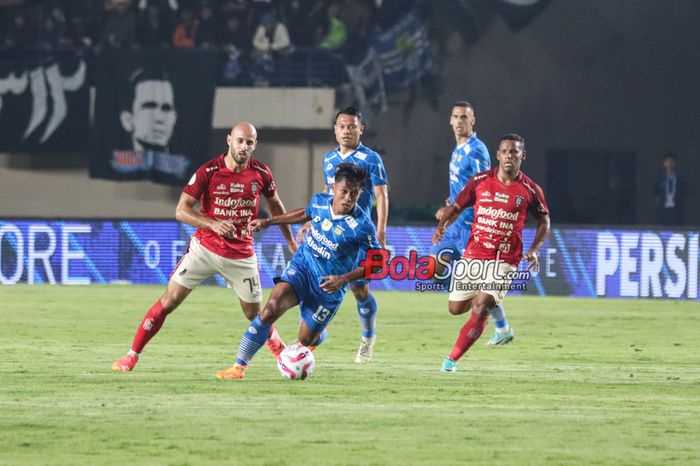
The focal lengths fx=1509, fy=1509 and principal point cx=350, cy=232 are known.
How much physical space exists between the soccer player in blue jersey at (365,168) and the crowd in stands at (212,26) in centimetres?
1712

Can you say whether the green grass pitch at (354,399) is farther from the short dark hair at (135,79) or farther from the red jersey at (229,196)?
the short dark hair at (135,79)

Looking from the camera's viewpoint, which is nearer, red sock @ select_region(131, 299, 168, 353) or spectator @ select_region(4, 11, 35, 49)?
red sock @ select_region(131, 299, 168, 353)

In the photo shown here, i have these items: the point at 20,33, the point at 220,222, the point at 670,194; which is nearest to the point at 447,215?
the point at 220,222

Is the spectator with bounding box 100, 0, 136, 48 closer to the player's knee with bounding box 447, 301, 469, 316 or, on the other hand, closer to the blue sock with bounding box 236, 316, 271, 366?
the player's knee with bounding box 447, 301, 469, 316

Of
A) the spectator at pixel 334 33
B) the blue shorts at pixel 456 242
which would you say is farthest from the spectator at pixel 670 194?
the blue shorts at pixel 456 242

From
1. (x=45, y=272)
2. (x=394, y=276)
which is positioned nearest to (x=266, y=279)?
(x=394, y=276)

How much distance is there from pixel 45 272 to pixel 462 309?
39.5ft

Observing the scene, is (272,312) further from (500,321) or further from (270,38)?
(270,38)

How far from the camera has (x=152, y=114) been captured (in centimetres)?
2883

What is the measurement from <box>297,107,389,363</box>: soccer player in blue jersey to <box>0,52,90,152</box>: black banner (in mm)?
17411

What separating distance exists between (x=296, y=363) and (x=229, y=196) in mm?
1381

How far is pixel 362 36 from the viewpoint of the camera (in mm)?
29438

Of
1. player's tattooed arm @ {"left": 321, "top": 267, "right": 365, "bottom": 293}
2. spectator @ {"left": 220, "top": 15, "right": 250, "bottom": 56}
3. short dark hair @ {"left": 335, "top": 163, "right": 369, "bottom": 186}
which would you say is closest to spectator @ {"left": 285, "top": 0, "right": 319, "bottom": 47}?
spectator @ {"left": 220, "top": 15, "right": 250, "bottom": 56}

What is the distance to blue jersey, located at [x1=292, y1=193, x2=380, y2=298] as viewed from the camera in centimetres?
1053
